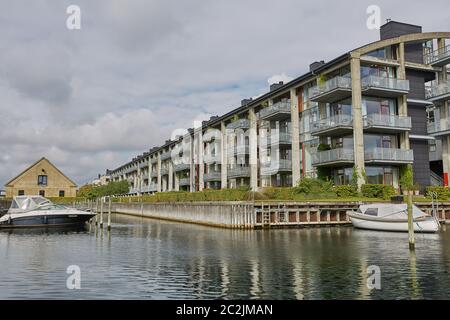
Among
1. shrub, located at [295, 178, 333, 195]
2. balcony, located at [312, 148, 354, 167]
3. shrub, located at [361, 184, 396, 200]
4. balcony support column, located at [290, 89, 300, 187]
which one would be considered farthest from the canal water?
balcony support column, located at [290, 89, 300, 187]

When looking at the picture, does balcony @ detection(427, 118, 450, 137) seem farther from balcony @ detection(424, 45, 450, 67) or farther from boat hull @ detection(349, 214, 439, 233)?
boat hull @ detection(349, 214, 439, 233)

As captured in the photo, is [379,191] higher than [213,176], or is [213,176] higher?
[213,176]

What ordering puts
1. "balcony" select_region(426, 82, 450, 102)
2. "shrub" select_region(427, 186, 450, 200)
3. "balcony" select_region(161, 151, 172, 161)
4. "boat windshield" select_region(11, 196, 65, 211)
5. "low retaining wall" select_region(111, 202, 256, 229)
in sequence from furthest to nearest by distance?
"balcony" select_region(161, 151, 172, 161) → "balcony" select_region(426, 82, 450, 102) → "boat windshield" select_region(11, 196, 65, 211) → "shrub" select_region(427, 186, 450, 200) → "low retaining wall" select_region(111, 202, 256, 229)

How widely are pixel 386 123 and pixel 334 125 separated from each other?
4.80 meters

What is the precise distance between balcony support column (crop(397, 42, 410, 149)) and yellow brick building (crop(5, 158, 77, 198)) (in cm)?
7286

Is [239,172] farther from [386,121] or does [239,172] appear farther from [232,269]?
[232,269]

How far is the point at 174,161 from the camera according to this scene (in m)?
86.5

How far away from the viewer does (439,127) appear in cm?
4531

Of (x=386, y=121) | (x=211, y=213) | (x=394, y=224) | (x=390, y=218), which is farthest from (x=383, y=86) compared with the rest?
(x=211, y=213)

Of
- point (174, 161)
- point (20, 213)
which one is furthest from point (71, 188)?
point (20, 213)

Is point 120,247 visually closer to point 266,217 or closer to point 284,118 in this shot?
point 266,217

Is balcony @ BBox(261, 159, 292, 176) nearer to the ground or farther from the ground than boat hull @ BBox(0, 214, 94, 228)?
farther from the ground

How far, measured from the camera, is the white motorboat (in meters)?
40.5
